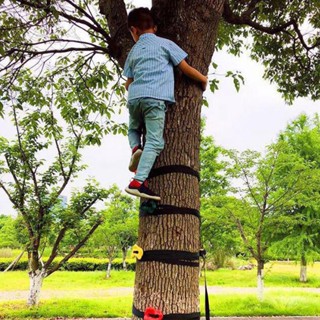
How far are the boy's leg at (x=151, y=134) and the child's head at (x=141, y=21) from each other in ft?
1.87

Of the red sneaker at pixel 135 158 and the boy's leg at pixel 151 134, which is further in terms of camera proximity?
the red sneaker at pixel 135 158

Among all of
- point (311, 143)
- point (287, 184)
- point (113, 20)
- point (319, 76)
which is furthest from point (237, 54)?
point (311, 143)

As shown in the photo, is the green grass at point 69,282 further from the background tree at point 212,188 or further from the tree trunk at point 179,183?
the tree trunk at point 179,183

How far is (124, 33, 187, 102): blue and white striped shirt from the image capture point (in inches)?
86.4

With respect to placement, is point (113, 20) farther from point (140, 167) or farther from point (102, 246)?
point (102, 246)

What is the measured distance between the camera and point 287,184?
467 inches

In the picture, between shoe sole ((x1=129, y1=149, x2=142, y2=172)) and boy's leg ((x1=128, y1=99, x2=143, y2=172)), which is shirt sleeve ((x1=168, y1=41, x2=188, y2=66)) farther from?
shoe sole ((x1=129, y1=149, x2=142, y2=172))

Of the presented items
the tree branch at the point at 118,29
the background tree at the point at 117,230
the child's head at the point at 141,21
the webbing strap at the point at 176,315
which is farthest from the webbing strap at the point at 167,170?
the background tree at the point at 117,230

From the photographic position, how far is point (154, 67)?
2.24 metres

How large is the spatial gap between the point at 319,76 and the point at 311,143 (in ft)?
48.8

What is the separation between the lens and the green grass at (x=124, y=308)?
363 inches

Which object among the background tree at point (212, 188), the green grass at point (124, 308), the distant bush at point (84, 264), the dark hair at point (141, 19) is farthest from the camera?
the distant bush at point (84, 264)

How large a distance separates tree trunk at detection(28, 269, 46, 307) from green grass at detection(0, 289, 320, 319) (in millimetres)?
195

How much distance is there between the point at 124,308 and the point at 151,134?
896 cm
